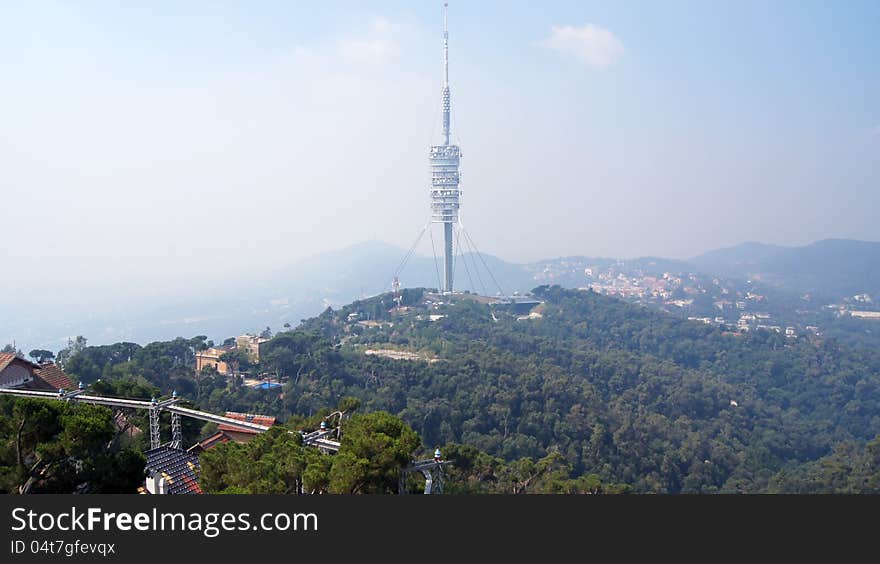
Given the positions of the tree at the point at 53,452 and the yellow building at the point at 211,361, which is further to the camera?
the yellow building at the point at 211,361

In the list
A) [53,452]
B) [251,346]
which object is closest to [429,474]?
[53,452]

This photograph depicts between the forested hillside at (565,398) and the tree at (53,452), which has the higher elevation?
the tree at (53,452)

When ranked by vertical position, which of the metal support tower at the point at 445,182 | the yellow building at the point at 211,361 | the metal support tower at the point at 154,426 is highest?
the metal support tower at the point at 445,182

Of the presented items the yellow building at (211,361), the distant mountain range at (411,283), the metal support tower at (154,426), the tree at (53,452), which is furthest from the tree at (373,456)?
the distant mountain range at (411,283)

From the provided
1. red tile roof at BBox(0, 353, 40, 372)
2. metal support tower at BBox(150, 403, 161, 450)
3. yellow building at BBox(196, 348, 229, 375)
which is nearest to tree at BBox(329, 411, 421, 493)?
metal support tower at BBox(150, 403, 161, 450)

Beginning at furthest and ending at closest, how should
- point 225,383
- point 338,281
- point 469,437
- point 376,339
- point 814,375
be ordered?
point 338,281 < point 814,375 < point 376,339 < point 225,383 < point 469,437

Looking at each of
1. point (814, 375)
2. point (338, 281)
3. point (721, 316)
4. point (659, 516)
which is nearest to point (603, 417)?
point (659, 516)

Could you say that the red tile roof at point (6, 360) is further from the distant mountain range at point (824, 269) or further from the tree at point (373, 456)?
the distant mountain range at point (824, 269)

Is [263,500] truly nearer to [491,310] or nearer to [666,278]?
[491,310]
